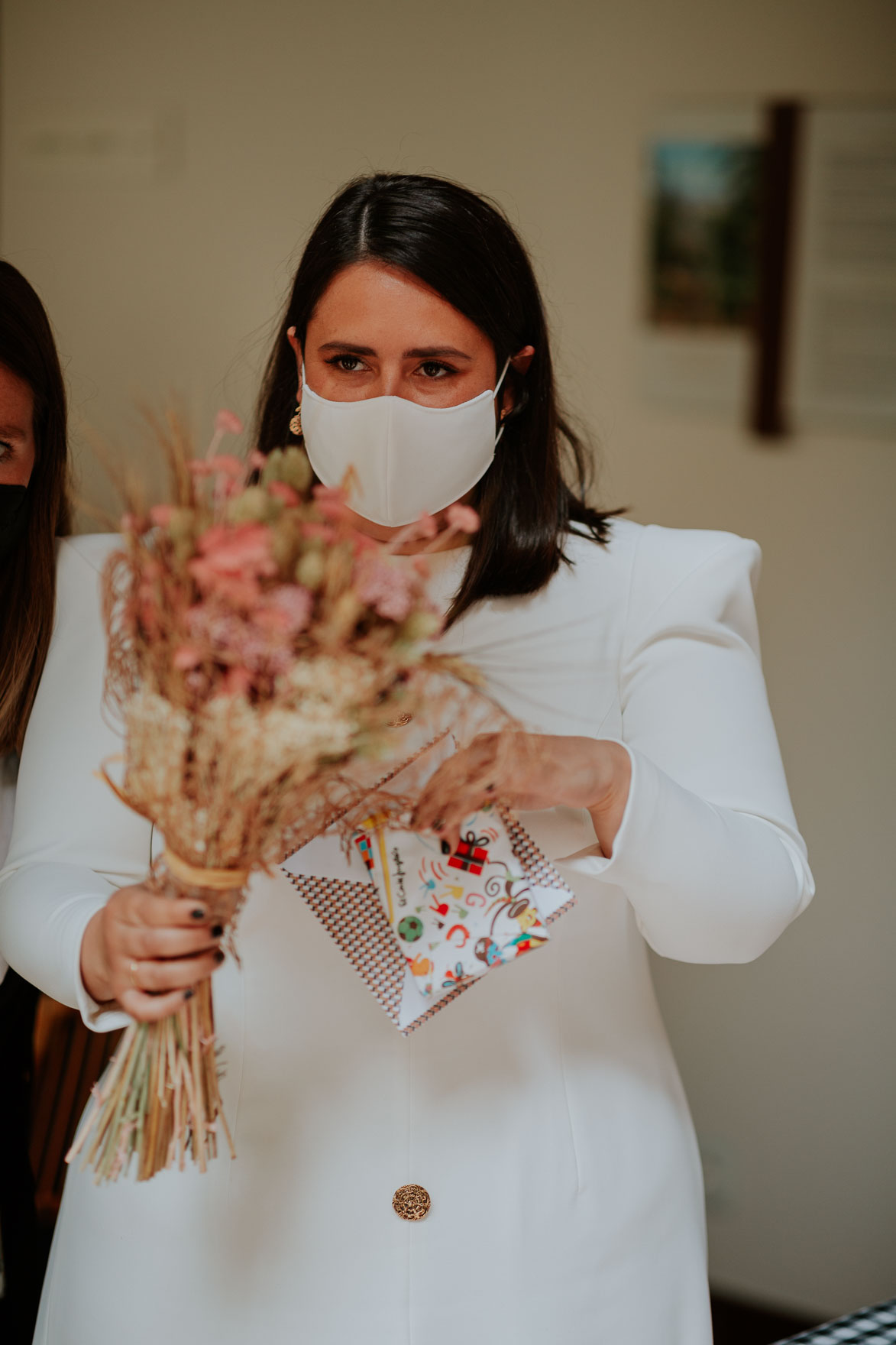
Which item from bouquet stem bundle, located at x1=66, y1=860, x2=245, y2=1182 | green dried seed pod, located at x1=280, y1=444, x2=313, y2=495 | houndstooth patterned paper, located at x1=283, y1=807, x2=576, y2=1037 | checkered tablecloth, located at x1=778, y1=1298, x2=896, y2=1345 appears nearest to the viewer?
green dried seed pod, located at x1=280, y1=444, x2=313, y2=495

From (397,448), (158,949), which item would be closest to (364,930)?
(158,949)

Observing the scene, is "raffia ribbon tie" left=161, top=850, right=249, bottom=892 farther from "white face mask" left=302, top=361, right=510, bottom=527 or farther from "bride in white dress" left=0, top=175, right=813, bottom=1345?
"white face mask" left=302, top=361, right=510, bottom=527

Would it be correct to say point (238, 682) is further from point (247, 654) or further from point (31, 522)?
point (31, 522)

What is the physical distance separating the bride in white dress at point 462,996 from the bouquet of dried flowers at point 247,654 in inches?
10.7

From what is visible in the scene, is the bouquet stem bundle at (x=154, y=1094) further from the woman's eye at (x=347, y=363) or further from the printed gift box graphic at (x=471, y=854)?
the woman's eye at (x=347, y=363)

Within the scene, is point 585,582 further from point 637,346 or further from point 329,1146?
point 637,346

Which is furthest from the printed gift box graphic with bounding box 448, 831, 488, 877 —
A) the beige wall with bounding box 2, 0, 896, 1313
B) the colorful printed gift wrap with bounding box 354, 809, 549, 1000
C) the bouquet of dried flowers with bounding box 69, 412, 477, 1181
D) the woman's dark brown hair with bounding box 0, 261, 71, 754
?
the beige wall with bounding box 2, 0, 896, 1313

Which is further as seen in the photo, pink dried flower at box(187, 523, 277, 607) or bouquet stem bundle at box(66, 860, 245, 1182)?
bouquet stem bundle at box(66, 860, 245, 1182)

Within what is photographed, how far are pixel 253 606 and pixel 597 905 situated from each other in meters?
0.66

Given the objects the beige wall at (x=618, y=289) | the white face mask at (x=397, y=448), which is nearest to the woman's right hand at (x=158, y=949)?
the white face mask at (x=397, y=448)

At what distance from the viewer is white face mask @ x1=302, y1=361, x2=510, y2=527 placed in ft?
4.21

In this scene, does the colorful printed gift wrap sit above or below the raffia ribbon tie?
below

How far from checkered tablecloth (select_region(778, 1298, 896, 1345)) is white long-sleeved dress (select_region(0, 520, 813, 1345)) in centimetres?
34

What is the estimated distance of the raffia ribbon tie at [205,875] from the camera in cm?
94
